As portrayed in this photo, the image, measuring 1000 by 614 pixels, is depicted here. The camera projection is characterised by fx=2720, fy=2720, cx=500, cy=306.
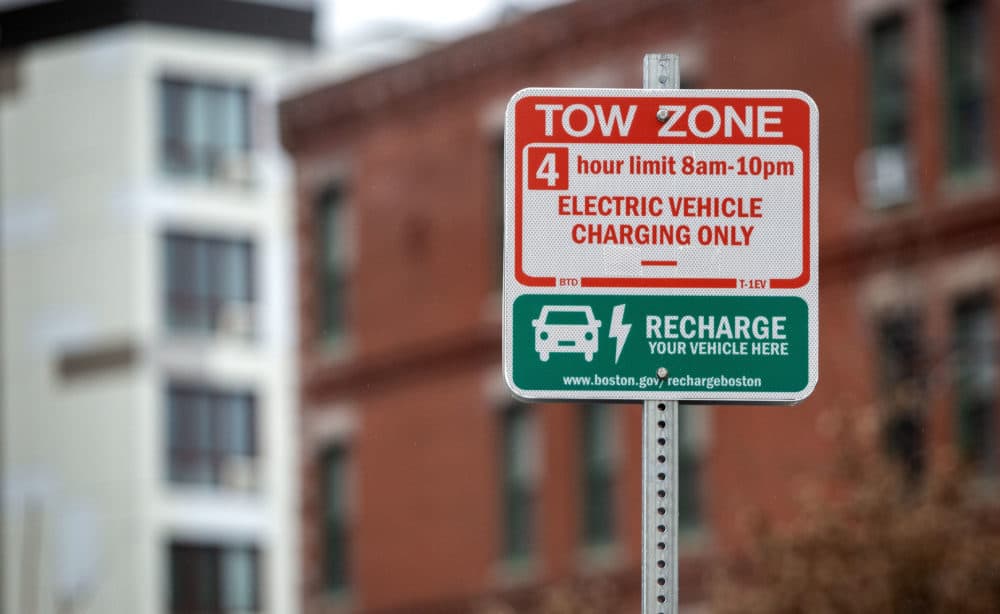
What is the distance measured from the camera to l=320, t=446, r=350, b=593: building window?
43562 mm

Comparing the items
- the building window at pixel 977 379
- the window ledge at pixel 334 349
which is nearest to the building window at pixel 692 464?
the building window at pixel 977 379

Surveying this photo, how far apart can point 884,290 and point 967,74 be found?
2.85 metres

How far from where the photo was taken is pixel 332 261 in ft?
145

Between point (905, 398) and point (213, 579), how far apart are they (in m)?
37.5

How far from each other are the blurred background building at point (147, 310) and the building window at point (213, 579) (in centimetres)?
5

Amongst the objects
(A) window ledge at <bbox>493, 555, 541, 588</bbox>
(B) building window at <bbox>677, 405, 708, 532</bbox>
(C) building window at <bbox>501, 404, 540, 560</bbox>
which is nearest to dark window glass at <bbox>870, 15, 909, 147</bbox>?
(B) building window at <bbox>677, 405, 708, 532</bbox>

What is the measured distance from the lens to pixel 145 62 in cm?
6238

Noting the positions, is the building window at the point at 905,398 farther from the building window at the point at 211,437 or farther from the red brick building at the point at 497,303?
the building window at the point at 211,437

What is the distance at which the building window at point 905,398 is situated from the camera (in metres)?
26.8

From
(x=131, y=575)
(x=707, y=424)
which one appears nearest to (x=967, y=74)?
(x=707, y=424)

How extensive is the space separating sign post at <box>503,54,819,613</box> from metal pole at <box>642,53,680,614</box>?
9 centimetres

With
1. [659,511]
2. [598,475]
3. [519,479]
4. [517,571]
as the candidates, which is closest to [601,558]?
[598,475]

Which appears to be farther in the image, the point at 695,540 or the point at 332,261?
the point at 332,261

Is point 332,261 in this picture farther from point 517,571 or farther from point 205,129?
point 205,129
